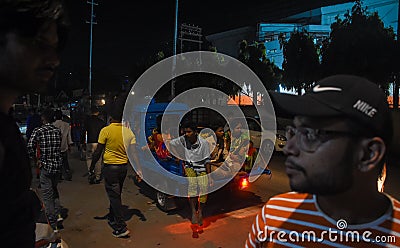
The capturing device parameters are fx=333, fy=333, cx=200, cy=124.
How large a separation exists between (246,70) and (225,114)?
37.0 ft

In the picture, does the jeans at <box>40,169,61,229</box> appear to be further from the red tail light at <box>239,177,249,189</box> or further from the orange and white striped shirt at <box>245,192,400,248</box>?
the orange and white striped shirt at <box>245,192,400,248</box>

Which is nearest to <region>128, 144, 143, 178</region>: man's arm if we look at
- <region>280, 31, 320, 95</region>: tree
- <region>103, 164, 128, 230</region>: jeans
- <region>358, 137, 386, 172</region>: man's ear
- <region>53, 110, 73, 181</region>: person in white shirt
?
<region>103, 164, 128, 230</region>: jeans

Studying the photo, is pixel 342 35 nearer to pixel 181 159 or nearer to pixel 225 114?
pixel 225 114

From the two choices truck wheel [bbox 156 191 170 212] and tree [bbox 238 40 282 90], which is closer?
truck wheel [bbox 156 191 170 212]

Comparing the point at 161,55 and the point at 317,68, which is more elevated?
the point at 161,55

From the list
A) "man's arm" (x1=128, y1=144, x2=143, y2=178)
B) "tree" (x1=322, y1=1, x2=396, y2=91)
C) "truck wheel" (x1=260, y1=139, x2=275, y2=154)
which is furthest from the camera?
"tree" (x1=322, y1=1, x2=396, y2=91)

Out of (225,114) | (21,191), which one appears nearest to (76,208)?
(225,114)

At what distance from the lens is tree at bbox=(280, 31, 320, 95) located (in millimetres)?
18489

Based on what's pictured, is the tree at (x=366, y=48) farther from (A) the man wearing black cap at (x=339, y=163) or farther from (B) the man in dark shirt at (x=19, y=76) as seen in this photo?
(B) the man in dark shirt at (x=19, y=76)

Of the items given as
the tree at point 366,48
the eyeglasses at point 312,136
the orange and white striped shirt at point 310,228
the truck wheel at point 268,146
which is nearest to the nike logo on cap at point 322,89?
the eyeglasses at point 312,136

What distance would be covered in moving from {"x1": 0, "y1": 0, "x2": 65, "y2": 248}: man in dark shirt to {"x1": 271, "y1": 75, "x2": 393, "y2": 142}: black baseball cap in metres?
1.02

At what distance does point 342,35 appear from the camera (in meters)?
14.7

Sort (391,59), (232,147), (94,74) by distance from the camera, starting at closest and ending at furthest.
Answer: (232,147)
(391,59)
(94,74)

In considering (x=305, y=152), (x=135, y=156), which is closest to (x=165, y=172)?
(x=135, y=156)
